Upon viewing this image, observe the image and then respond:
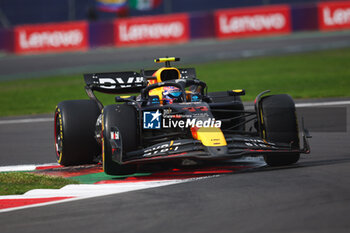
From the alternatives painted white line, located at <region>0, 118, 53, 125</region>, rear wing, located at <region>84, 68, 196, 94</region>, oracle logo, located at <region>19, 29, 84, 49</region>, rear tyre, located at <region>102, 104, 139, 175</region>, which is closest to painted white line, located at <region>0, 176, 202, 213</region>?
rear tyre, located at <region>102, 104, 139, 175</region>

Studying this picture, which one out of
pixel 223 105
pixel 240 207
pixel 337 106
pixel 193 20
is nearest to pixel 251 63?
pixel 193 20

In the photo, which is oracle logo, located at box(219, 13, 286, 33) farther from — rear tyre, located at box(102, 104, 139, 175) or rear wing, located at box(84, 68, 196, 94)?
rear tyre, located at box(102, 104, 139, 175)

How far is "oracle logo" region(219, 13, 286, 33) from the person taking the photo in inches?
1363

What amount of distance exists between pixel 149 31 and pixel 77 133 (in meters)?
25.3

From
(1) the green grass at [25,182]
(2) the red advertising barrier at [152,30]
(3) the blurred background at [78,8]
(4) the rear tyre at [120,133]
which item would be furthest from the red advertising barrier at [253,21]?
(1) the green grass at [25,182]

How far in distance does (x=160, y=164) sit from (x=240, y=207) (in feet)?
8.85

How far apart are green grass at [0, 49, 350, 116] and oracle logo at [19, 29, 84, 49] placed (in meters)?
8.11

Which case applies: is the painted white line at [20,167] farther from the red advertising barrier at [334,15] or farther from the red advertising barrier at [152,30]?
the red advertising barrier at [334,15]

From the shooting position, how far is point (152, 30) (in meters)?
34.2

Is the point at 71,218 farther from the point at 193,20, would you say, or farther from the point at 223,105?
the point at 193,20

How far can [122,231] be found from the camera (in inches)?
228

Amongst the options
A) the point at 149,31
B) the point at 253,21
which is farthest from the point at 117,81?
the point at 253,21

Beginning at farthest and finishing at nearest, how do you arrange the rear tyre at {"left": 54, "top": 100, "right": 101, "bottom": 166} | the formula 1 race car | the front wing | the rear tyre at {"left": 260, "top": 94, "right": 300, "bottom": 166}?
the rear tyre at {"left": 54, "top": 100, "right": 101, "bottom": 166}
the rear tyre at {"left": 260, "top": 94, "right": 300, "bottom": 166}
the formula 1 race car
the front wing

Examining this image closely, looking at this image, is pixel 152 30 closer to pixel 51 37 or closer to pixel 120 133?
pixel 51 37
